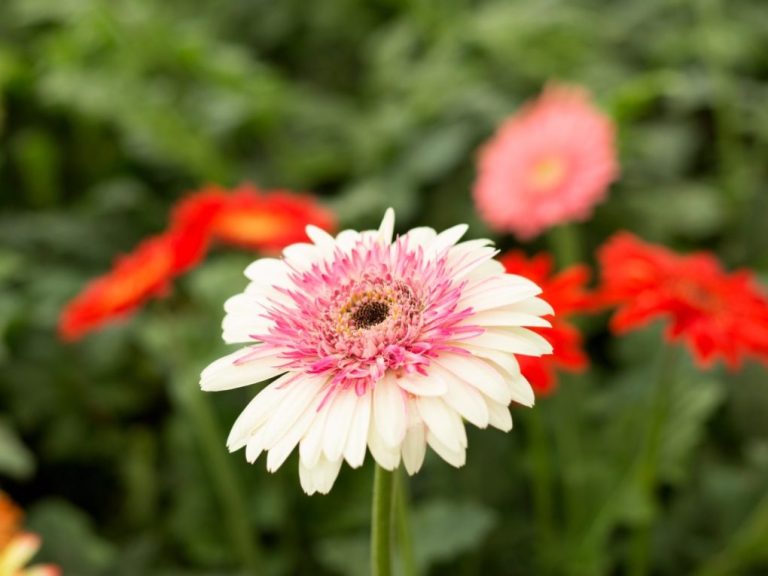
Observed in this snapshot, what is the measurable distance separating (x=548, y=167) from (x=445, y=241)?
2.20 ft

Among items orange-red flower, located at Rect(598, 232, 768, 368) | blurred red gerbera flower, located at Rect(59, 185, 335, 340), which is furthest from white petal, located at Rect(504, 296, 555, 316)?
blurred red gerbera flower, located at Rect(59, 185, 335, 340)

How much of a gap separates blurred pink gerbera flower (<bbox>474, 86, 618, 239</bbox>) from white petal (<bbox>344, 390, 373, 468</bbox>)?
0.69 meters

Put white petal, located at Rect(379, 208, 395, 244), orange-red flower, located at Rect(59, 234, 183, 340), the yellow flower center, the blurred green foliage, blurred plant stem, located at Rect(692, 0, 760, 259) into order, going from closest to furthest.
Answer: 1. white petal, located at Rect(379, 208, 395, 244)
2. orange-red flower, located at Rect(59, 234, 183, 340)
3. the blurred green foliage
4. the yellow flower center
5. blurred plant stem, located at Rect(692, 0, 760, 259)

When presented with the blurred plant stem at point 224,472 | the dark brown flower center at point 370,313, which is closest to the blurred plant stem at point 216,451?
the blurred plant stem at point 224,472

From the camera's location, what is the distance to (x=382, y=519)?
0.45 meters

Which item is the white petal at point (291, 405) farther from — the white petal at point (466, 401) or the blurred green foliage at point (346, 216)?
the blurred green foliage at point (346, 216)

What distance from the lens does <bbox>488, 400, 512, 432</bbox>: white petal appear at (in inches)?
15.6

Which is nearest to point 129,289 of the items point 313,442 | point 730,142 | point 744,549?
point 313,442

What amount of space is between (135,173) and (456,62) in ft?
2.19

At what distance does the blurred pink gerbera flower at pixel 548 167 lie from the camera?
105cm

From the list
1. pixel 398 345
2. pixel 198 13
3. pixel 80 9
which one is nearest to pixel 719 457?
pixel 398 345

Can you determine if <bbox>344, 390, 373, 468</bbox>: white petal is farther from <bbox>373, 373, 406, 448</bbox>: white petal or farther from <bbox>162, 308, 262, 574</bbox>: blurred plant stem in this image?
<bbox>162, 308, 262, 574</bbox>: blurred plant stem

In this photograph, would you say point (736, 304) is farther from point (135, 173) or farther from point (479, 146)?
point (135, 173)

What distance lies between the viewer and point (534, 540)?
97cm
